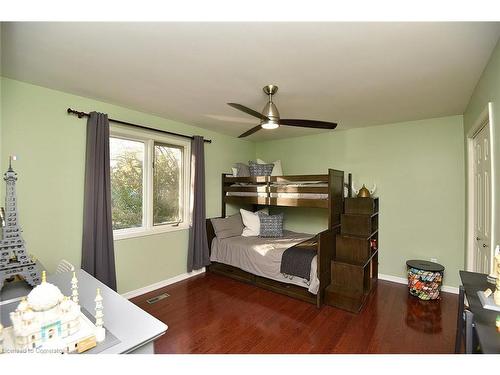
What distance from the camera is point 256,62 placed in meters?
1.78

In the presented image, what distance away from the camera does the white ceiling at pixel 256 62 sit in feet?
4.71

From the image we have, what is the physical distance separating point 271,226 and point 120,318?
285cm

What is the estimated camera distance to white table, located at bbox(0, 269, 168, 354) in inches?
39.3

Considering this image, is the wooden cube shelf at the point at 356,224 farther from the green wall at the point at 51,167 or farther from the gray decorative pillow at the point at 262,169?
the green wall at the point at 51,167

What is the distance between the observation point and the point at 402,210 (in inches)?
136

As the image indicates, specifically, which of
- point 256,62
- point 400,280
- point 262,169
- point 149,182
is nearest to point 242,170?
point 262,169

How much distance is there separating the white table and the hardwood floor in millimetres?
919

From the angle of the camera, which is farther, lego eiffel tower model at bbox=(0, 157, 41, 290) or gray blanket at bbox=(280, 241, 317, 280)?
gray blanket at bbox=(280, 241, 317, 280)

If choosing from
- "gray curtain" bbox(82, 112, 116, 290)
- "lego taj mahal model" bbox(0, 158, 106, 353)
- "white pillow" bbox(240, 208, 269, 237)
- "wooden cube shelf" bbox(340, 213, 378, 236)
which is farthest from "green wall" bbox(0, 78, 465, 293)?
"lego taj mahal model" bbox(0, 158, 106, 353)

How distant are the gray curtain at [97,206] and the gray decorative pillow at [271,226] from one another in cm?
212

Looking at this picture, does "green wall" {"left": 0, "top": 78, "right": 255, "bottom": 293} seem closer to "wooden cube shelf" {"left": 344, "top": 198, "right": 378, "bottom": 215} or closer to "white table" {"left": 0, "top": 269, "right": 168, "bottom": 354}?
"white table" {"left": 0, "top": 269, "right": 168, "bottom": 354}

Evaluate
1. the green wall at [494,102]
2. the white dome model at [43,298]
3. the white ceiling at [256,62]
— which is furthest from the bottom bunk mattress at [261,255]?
the white dome model at [43,298]
